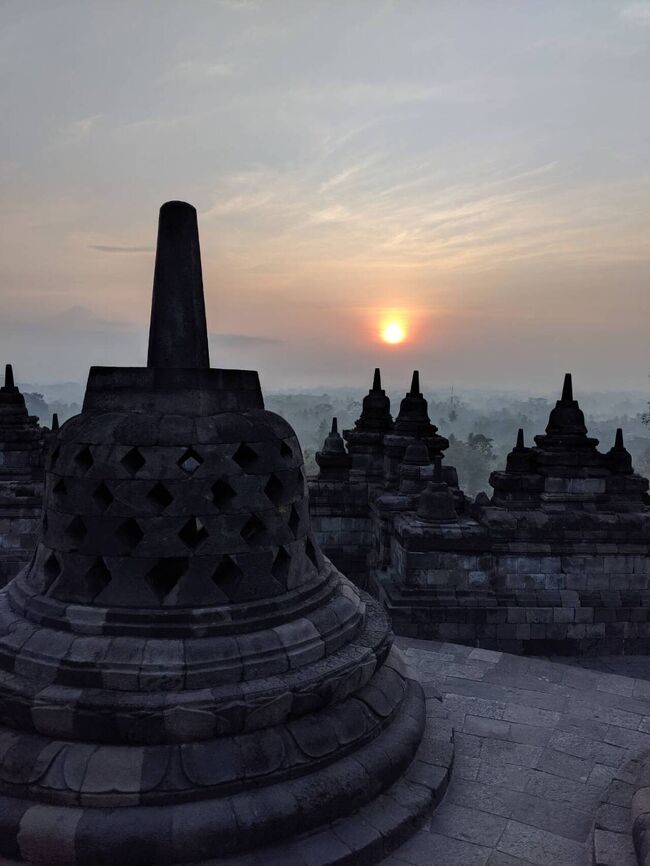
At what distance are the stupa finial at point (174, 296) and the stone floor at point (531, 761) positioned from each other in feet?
13.4

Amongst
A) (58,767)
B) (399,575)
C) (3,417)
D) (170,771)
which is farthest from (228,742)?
(3,417)

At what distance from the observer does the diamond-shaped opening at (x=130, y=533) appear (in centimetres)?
437

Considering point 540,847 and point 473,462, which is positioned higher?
point 540,847

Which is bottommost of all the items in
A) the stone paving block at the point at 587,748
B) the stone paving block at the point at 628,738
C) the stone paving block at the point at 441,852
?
the stone paving block at the point at 628,738

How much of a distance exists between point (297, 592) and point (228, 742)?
4.02 feet

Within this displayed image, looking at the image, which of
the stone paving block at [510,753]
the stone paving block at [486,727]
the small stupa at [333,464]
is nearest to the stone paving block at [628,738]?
the stone paving block at [510,753]

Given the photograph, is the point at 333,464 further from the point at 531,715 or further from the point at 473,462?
the point at 473,462

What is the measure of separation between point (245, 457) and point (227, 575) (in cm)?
93

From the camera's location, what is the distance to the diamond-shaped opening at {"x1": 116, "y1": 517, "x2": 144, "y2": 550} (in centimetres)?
437

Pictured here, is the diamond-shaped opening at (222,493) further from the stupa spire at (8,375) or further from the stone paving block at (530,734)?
the stupa spire at (8,375)

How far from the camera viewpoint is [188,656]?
4.12 m

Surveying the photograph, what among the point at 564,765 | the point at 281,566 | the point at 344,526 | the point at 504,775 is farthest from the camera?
the point at 344,526

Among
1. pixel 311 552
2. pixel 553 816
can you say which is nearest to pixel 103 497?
pixel 311 552

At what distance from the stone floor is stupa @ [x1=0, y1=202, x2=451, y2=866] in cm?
36
